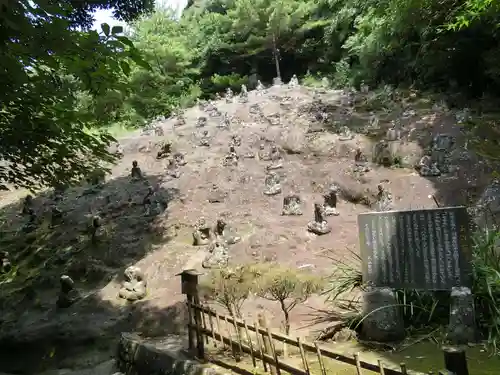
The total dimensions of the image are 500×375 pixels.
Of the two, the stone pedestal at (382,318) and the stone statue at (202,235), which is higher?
the stone statue at (202,235)

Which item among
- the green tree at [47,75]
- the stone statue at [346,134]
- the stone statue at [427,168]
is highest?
the stone statue at [346,134]

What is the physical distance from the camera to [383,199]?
9.20 m

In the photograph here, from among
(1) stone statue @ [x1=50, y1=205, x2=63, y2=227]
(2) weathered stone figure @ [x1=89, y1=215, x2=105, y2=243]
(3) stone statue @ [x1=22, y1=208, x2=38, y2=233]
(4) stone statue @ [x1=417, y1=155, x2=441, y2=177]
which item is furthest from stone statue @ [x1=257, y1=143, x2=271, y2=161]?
(3) stone statue @ [x1=22, y1=208, x2=38, y2=233]

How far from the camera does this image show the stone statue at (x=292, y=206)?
942 cm

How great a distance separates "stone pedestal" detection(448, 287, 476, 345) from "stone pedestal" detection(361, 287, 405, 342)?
521mm

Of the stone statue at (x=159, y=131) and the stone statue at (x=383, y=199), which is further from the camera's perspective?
the stone statue at (x=159, y=131)

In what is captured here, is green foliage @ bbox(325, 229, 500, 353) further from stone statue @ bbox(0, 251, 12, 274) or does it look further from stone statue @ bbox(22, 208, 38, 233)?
stone statue @ bbox(22, 208, 38, 233)

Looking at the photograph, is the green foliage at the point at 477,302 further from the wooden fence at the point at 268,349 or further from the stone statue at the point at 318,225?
the stone statue at the point at 318,225

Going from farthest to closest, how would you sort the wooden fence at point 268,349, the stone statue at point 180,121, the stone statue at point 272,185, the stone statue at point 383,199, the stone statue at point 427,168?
the stone statue at point 180,121, the stone statue at point 272,185, the stone statue at point 427,168, the stone statue at point 383,199, the wooden fence at point 268,349

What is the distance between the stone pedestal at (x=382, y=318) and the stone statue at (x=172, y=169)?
746 cm

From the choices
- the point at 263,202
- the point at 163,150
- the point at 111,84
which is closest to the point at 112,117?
the point at 163,150

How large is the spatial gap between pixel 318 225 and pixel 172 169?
4.85 meters

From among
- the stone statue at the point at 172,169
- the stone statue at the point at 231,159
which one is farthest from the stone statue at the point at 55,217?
the stone statue at the point at 231,159

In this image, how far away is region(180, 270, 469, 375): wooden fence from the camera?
2902 millimetres
